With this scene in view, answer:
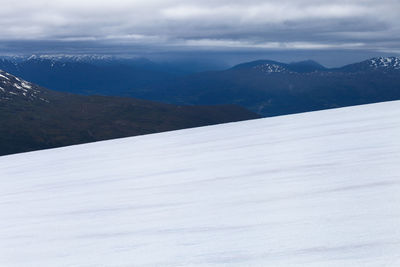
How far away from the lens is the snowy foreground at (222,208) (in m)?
4.79

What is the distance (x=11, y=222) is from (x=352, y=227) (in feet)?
18.1

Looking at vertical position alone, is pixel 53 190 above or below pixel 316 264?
below

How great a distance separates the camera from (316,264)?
4.22 meters

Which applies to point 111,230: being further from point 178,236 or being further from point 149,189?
point 149,189

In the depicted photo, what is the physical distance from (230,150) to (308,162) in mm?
3740

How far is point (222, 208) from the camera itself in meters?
6.67

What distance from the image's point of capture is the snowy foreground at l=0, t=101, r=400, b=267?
479 cm

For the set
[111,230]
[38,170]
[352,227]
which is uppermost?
[352,227]

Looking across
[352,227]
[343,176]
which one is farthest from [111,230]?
[343,176]

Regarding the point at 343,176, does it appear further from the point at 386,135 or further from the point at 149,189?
the point at 386,135

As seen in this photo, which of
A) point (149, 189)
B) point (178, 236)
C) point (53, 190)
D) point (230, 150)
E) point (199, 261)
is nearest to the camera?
point (199, 261)

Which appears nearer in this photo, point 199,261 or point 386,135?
point 199,261

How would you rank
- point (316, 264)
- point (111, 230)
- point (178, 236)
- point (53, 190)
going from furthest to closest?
1. point (53, 190)
2. point (111, 230)
3. point (178, 236)
4. point (316, 264)

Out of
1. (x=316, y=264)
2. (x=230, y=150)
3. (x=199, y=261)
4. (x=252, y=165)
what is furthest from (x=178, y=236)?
(x=230, y=150)
